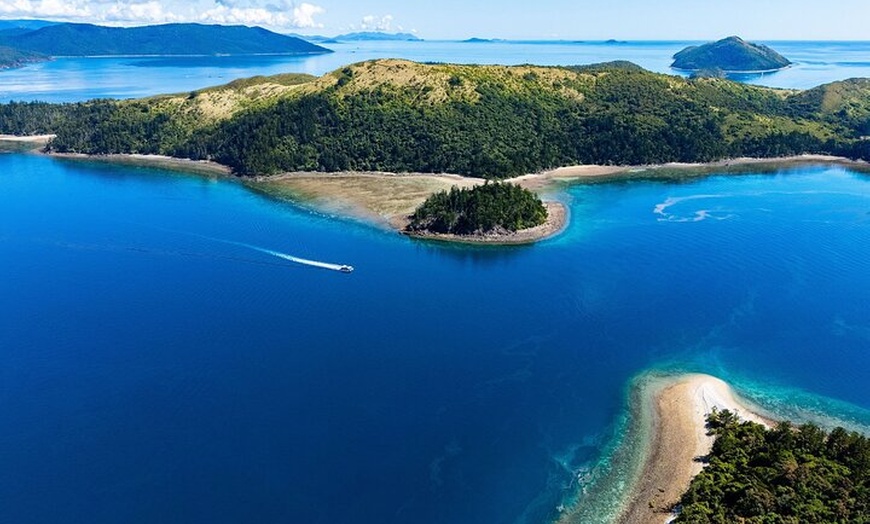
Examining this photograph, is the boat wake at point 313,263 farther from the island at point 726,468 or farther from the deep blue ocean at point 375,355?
the island at point 726,468

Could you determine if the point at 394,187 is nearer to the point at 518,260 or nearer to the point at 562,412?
the point at 518,260

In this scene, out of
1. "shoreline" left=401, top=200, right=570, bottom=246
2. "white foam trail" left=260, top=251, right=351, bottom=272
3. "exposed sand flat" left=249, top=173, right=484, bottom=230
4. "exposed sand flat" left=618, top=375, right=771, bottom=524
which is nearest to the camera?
"exposed sand flat" left=618, top=375, right=771, bottom=524

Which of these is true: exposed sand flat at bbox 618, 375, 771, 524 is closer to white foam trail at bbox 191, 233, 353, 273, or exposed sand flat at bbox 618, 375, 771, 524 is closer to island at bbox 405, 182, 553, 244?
white foam trail at bbox 191, 233, 353, 273

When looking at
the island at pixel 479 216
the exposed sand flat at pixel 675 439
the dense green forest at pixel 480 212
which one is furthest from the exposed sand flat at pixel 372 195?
the exposed sand flat at pixel 675 439

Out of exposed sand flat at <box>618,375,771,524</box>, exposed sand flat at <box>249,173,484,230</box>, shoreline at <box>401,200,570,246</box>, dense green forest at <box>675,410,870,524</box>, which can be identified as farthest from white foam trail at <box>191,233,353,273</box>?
dense green forest at <box>675,410,870,524</box>

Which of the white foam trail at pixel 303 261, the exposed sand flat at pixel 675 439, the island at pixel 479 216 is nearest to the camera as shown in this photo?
the exposed sand flat at pixel 675 439

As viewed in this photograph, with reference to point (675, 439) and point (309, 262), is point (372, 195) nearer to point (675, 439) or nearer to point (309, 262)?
point (309, 262)
